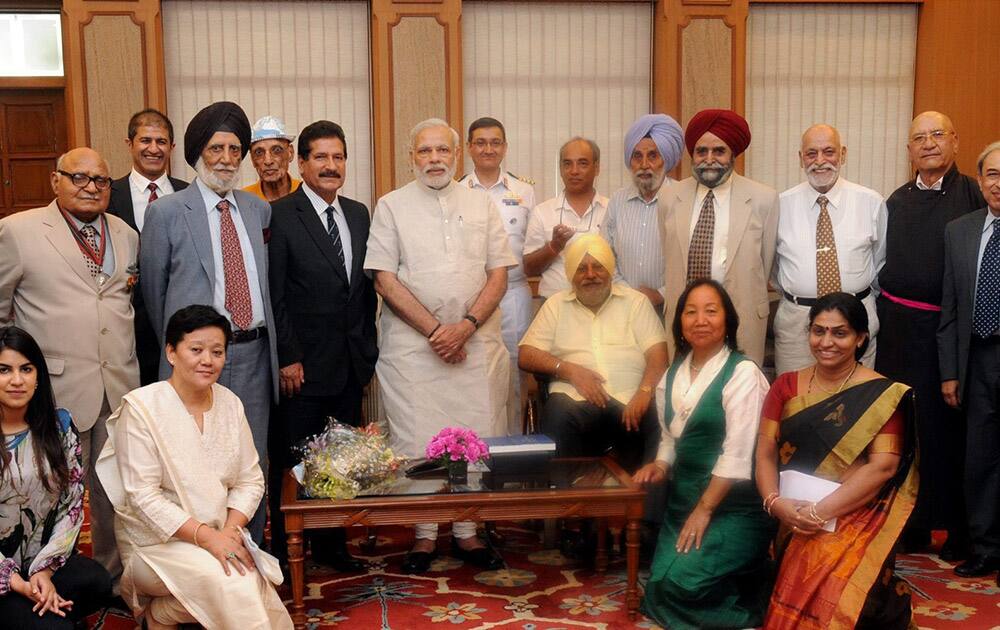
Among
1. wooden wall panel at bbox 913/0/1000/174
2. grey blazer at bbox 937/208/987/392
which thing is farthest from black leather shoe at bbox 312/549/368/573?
wooden wall panel at bbox 913/0/1000/174

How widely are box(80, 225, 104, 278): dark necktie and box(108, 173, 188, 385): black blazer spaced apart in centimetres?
17

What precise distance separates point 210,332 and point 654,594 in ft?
5.57

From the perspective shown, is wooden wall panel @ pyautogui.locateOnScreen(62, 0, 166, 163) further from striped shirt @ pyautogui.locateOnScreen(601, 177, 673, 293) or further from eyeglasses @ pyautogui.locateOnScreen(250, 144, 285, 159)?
striped shirt @ pyautogui.locateOnScreen(601, 177, 673, 293)

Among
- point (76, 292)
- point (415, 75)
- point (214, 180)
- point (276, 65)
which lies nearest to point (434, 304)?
point (214, 180)

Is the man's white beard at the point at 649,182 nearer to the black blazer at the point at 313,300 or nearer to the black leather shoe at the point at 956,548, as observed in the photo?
the black blazer at the point at 313,300

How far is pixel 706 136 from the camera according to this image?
14.0ft

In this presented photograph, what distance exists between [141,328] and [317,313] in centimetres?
66

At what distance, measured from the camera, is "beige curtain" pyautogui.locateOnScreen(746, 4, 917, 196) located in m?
7.17

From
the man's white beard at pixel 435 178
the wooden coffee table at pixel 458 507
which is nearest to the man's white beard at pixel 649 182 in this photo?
the man's white beard at pixel 435 178

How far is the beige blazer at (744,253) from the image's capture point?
13.7ft

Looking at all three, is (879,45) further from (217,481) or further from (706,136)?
Answer: (217,481)

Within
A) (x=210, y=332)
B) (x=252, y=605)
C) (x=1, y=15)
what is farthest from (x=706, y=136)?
(x=1, y=15)

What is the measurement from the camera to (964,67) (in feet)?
22.6

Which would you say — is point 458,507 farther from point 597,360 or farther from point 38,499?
point 38,499
